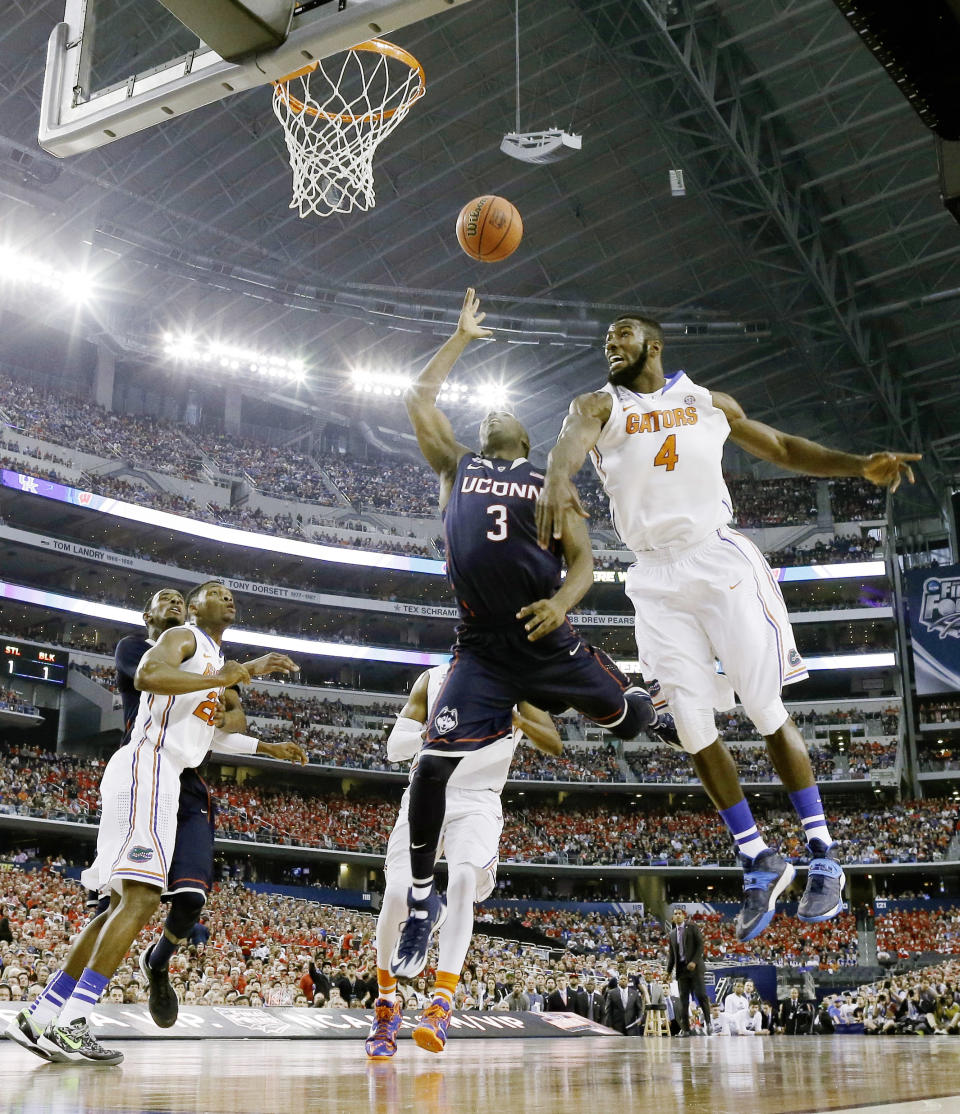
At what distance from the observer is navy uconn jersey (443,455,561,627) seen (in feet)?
16.2

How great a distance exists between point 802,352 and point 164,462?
74.5 feet

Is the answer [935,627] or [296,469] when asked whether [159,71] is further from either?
[296,469]

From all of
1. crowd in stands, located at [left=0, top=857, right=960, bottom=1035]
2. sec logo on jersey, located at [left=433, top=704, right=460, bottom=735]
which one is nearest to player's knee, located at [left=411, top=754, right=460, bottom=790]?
sec logo on jersey, located at [left=433, top=704, right=460, bottom=735]

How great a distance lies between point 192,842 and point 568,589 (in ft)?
7.98

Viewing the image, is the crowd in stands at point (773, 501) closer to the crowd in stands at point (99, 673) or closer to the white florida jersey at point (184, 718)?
the crowd in stands at point (99, 673)

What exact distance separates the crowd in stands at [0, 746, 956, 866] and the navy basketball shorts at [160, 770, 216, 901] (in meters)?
27.7

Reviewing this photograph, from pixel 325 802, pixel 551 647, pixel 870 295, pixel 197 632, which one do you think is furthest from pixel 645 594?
pixel 325 802

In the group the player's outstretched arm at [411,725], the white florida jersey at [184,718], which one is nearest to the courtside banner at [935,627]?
the player's outstretched arm at [411,725]

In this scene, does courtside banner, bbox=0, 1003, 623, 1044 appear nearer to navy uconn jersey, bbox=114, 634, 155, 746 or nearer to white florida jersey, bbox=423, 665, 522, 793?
white florida jersey, bbox=423, 665, 522, 793

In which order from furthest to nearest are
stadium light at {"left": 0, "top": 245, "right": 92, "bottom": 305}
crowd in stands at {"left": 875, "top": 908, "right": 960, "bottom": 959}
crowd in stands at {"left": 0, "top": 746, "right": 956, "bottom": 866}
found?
stadium light at {"left": 0, "top": 245, "right": 92, "bottom": 305} < crowd in stands at {"left": 0, "top": 746, "right": 956, "bottom": 866} < crowd in stands at {"left": 875, "top": 908, "right": 960, "bottom": 959}

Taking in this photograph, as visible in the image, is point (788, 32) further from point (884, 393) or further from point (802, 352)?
point (884, 393)

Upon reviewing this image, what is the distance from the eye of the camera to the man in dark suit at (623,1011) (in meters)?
15.7

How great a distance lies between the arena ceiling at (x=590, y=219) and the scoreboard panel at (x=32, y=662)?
11.5 m

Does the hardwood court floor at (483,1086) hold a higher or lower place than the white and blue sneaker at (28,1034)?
higher
